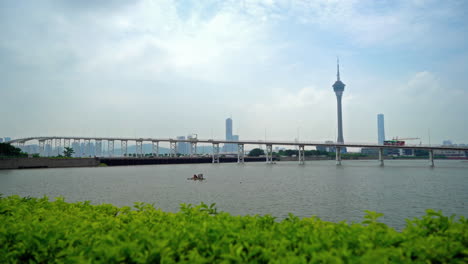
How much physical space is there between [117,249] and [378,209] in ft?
85.4

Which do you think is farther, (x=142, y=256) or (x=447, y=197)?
(x=447, y=197)

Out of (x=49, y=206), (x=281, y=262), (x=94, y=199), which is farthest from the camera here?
(x=94, y=199)

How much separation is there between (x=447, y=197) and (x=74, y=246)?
38.9 meters

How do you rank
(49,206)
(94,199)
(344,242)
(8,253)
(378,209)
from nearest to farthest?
(344,242)
(8,253)
(49,206)
(378,209)
(94,199)

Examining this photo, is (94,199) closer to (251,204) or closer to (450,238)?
(251,204)

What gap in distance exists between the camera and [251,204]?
29.0 m

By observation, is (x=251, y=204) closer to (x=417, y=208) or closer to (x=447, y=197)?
(x=417, y=208)

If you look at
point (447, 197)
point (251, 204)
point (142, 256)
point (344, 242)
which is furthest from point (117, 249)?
point (447, 197)

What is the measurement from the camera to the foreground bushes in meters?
4.45

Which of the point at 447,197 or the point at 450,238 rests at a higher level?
the point at 450,238

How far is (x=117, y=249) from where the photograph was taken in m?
4.62

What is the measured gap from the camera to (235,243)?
523cm

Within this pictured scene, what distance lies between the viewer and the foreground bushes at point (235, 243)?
445 cm

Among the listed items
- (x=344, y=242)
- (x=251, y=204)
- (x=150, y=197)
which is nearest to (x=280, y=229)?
(x=344, y=242)
